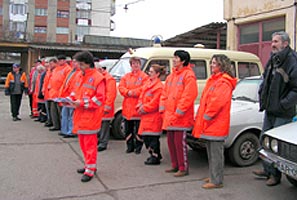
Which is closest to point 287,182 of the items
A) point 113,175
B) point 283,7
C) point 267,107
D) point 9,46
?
point 267,107

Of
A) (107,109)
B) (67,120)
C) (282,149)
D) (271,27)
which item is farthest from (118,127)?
(271,27)

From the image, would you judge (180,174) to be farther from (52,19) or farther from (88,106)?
(52,19)

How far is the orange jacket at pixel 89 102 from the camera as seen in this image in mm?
4832

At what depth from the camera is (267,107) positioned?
4.83 m

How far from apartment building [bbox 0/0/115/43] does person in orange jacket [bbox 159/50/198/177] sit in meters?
53.3

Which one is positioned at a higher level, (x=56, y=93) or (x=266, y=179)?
(x=56, y=93)

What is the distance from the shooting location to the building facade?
11836 mm

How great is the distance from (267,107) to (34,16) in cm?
5787

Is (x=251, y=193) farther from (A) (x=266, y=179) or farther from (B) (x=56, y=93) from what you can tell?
(B) (x=56, y=93)

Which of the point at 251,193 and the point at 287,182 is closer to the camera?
the point at 251,193

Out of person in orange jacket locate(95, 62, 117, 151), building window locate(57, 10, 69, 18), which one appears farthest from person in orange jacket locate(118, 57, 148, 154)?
building window locate(57, 10, 69, 18)

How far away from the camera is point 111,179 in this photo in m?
5.13

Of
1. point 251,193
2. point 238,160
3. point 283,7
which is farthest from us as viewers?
point 283,7

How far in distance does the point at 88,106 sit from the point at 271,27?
10.3 m
